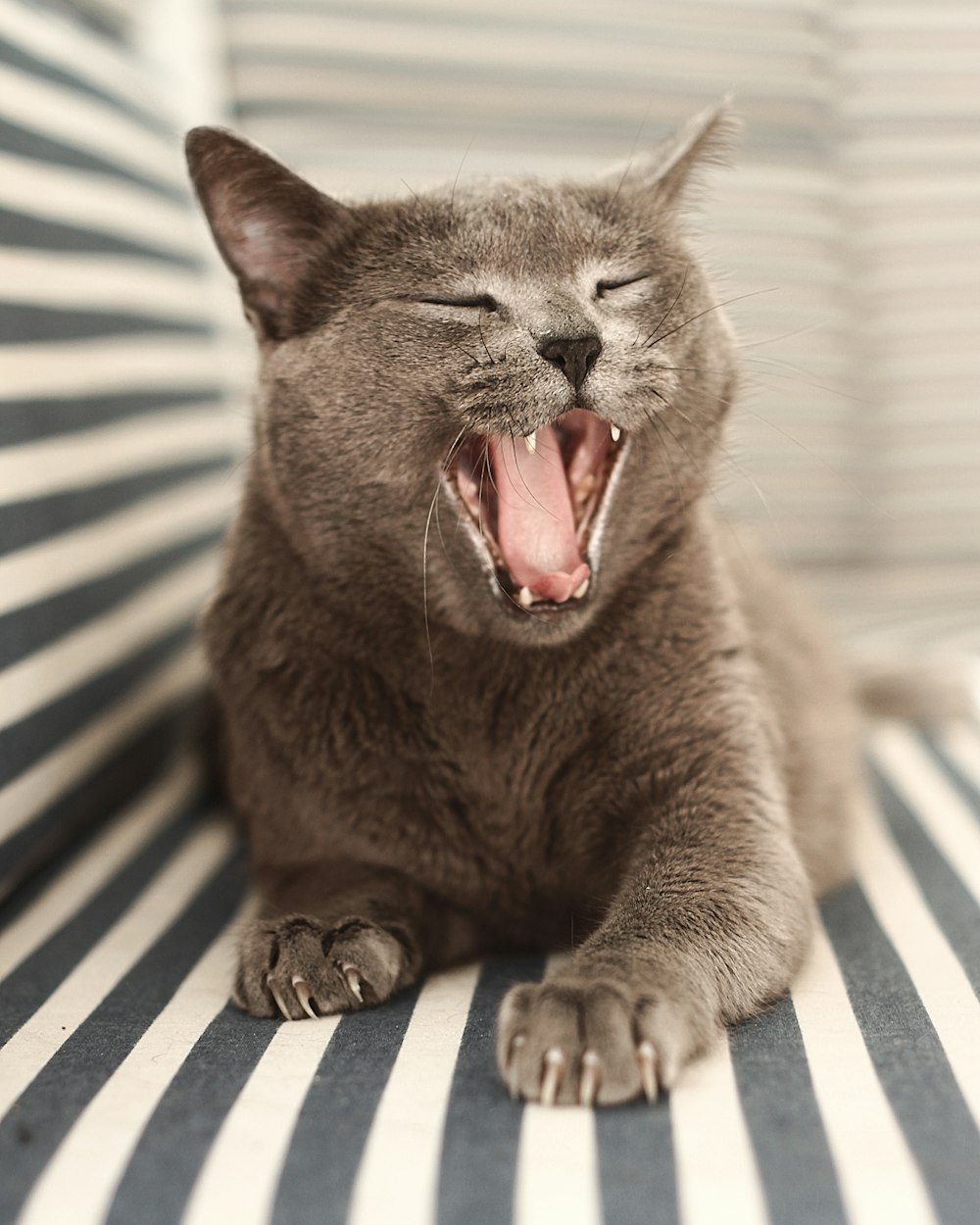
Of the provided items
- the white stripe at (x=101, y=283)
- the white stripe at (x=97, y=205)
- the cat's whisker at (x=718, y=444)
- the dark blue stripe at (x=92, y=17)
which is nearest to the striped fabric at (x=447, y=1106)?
the cat's whisker at (x=718, y=444)

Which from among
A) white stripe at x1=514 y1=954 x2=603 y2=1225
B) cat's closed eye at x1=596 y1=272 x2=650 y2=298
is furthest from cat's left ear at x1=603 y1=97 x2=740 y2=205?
white stripe at x1=514 y1=954 x2=603 y2=1225

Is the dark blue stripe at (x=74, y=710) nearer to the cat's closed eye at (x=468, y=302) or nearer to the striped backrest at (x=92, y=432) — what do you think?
the striped backrest at (x=92, y=432)

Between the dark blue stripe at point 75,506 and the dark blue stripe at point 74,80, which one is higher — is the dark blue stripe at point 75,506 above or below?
below

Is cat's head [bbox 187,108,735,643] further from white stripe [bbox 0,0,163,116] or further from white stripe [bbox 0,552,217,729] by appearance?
white stripe [bbox 0,0,163,116]

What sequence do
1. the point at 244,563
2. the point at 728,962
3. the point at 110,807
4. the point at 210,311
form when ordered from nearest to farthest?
the point at 728,962 < the point at 244,563 < the point at 110,807 < the point at 210,311

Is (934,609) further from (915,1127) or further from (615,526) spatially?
(915,1127)

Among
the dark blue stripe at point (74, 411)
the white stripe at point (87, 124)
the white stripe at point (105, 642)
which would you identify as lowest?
the white stripe at point (105, 642)

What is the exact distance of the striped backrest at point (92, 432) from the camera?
1.30 metres

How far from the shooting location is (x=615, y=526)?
1.17 meters

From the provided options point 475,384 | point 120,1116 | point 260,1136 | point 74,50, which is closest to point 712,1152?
point 260,1136

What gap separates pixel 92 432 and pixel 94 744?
0.35m

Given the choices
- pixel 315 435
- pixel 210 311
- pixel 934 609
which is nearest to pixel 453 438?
pixel 315 435

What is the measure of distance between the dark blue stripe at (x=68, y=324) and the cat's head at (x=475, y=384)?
11.2 inches

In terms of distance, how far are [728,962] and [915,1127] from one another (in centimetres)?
20
